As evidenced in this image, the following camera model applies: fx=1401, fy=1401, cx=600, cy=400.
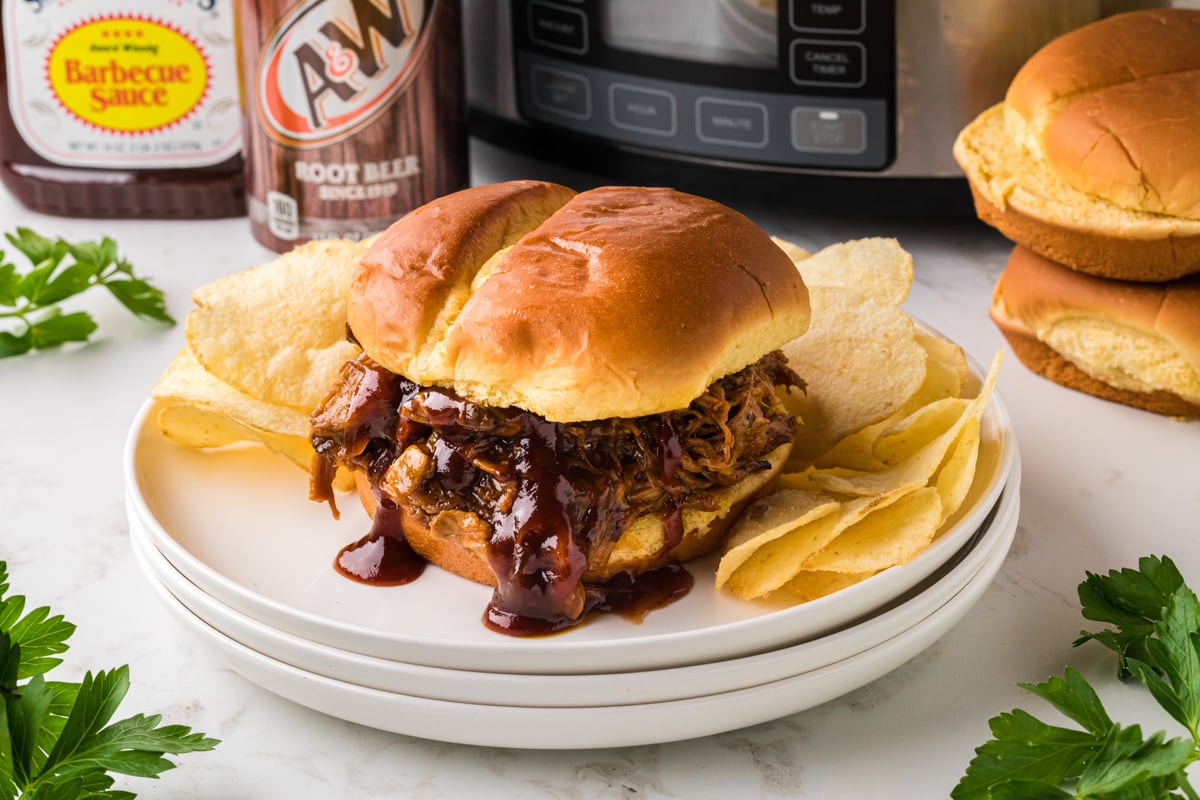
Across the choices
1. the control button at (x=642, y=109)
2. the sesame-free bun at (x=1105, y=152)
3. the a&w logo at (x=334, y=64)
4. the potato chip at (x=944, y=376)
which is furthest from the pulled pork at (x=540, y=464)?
the control button at (x=642, y=109)

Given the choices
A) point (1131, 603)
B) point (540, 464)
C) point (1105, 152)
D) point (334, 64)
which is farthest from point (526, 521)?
A: point (334, 64)

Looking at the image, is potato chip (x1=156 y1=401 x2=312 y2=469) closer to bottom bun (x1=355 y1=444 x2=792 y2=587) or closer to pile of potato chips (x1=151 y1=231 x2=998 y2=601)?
pile of potato chips (x1=151 y1=231 x2=998 y2=601)

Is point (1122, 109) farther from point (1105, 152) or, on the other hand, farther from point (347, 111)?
point (347, 111)

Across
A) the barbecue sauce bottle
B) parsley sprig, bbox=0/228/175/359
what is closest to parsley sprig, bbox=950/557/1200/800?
parsley sprig, bbox=0/228/175/359

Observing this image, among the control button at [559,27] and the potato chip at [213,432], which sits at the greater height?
the control button at [559,27]

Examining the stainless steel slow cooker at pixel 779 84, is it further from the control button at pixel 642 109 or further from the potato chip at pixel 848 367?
the potato chip at pixel 848 367
